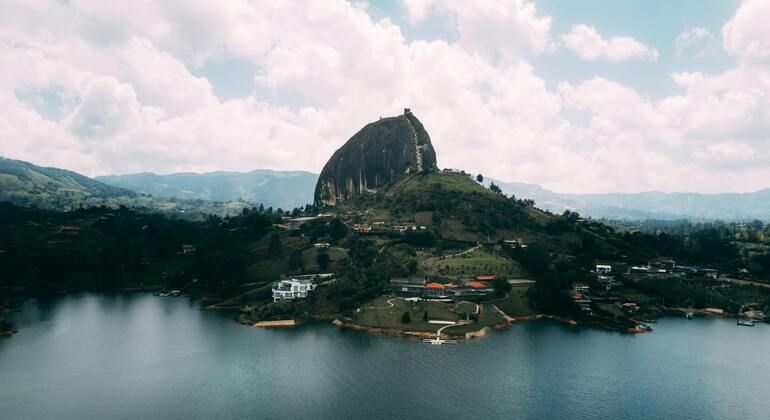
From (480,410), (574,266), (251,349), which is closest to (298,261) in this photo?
(251,349)

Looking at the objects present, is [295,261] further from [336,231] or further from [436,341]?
[436,341]

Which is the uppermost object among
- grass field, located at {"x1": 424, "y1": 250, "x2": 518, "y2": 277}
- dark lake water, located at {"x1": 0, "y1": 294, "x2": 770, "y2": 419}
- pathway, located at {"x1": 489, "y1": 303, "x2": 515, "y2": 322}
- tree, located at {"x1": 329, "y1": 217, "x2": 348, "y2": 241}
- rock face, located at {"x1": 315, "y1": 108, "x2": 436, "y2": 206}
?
rock face, located at {"x1": 315, "y1": 108, "x2": 436, "y2": 206}

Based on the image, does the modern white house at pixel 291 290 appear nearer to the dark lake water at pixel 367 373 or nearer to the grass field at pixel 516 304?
the dark lake water at pixel 367 373

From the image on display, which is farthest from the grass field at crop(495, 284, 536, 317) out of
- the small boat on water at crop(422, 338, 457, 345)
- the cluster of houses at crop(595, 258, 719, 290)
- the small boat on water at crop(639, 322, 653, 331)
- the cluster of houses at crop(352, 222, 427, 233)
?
the cluster of houses at crop(352, 222, 427, 233)

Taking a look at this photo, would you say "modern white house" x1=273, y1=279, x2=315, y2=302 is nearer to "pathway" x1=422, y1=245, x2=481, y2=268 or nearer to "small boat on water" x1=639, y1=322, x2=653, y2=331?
"pathway" x1=422, y1=245, x2=481, y2=268

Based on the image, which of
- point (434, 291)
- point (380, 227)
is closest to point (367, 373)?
point (434, 291)

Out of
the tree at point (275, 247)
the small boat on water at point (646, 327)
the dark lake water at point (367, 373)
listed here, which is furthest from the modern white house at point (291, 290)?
the small boat on water at point (646, 327)
